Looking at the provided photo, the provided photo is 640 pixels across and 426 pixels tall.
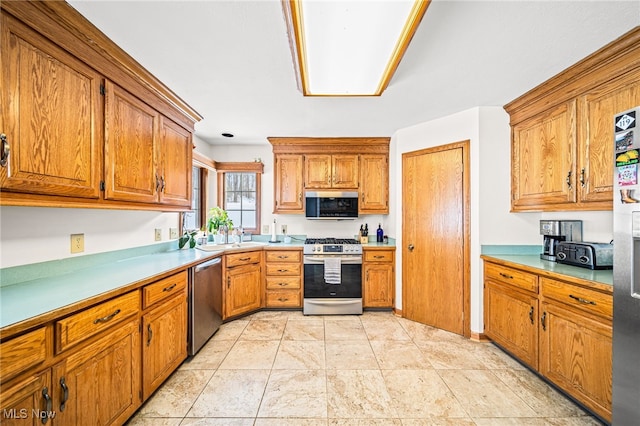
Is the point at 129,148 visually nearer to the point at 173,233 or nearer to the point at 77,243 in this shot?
the point at 77,243

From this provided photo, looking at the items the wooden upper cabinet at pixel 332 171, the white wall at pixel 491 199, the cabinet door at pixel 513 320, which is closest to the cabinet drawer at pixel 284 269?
the wooden upper cabinet at pixel 332 171

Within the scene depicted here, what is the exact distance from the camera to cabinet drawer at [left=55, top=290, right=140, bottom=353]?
1135 mm

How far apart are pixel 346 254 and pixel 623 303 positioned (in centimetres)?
239

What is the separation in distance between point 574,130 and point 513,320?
1612mm

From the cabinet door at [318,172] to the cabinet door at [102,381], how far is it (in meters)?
2.62

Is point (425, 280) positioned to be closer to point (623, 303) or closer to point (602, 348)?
point (602, 348)

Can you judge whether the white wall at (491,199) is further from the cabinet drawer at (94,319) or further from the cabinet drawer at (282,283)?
the cabinet drawer at (94,319)

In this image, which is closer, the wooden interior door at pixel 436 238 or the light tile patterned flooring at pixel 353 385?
the light tile patterned flooring at pixel 353 385

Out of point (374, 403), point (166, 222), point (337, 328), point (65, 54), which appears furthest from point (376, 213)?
point (65, 54)

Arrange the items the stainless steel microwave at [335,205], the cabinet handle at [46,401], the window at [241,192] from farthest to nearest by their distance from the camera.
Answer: the window at [241,192], the stainless steel microwave at [335,205], the cabinet handle at [46,401]

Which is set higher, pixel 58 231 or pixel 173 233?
pixel 58 231

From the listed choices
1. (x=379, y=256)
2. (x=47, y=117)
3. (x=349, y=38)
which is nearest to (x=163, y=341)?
(x=47, y=117)

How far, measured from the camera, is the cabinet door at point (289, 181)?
12.3ft

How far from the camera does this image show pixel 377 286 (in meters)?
3.42
